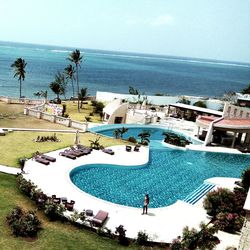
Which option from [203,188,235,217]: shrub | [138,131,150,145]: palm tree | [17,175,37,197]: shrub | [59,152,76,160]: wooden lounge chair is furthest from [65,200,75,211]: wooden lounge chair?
[138,131,150,145]: palm tree

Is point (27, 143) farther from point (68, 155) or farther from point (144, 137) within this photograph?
point (144, 137)

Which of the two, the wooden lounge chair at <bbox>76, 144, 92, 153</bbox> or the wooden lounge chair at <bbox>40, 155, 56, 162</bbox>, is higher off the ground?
the wooden lounge chair at <bbox>40, 155, 56, 162</bbox>

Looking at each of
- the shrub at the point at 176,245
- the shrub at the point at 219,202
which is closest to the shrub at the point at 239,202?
the shrub at the point at 219,202

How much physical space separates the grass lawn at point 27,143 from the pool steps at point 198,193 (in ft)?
42.4

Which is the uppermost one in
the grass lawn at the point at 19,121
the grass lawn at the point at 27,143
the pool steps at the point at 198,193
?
the grass lawn at the point at 27,143

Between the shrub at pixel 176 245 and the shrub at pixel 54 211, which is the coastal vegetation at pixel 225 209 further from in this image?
the shrub at pixel 54 211

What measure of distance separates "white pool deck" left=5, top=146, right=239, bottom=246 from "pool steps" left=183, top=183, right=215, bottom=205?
940mm

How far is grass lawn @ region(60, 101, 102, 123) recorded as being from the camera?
58.2m

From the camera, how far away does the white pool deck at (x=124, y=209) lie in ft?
75.2

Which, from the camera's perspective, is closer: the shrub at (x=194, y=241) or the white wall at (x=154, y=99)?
the shrub at (x=194, y=241)

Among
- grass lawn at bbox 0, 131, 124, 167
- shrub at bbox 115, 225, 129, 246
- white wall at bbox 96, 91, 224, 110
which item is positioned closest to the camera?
shrub at bbox 115, 225, 129, 246

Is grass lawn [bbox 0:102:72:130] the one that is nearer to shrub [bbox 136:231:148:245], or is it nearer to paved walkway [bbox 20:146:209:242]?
paved walkway [bbox 20:146:209:242]

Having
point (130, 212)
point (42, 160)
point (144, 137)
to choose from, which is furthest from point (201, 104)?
point (130, 212)

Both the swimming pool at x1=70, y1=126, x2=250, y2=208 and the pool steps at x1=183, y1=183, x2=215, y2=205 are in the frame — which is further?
the pool steps at x1=183, y1=183, x2=215, y2=205
